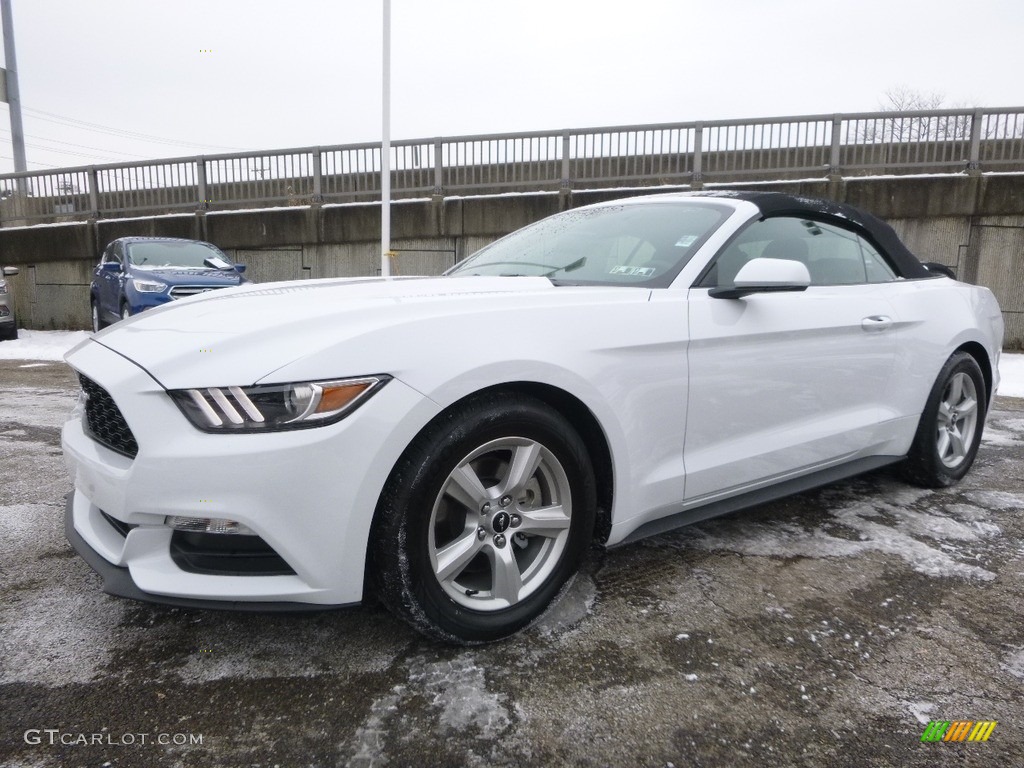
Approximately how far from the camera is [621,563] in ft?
9.01

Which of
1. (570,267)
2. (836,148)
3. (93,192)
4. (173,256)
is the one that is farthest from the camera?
(93,192)

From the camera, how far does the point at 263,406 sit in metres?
1.75

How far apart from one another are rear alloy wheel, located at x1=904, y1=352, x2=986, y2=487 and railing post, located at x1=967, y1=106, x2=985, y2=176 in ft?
27.3

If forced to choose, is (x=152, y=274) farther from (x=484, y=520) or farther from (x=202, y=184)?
(x=484, y=520)

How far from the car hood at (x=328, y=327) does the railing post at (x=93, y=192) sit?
13.8 meters

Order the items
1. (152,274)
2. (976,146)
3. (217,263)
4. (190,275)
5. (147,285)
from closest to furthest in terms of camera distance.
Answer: (147,285)
(152,274)
(190,275)
(976,146)
(217,263)

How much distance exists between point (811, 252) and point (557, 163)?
9.28 m

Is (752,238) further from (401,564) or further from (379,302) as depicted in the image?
(401,564)

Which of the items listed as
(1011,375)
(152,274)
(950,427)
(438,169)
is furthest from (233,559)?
(438,169)

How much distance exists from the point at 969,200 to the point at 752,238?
30.7ft

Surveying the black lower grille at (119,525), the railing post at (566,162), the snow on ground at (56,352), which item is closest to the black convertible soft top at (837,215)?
the black lower grille at (119,525)

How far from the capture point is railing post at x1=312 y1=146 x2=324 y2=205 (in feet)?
41.7

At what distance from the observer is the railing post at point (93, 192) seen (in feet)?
46.0

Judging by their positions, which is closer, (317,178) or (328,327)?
(328,327)
